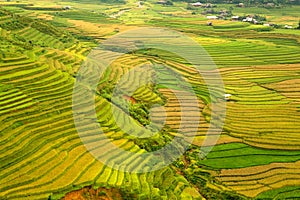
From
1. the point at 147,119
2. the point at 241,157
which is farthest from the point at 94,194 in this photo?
the point at 147,119

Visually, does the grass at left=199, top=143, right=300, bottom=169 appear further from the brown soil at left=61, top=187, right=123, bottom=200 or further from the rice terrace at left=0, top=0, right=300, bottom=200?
the brown soil at left=61, top=187, right=123, bottom=200

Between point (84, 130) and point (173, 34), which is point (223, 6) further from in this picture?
point (84, 130)

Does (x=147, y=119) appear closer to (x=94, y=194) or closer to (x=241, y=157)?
(x=241, y=157)

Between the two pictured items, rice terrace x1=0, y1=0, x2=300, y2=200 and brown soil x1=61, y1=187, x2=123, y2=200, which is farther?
rice terrace x1=0, y1=0, x2=300, y2=200

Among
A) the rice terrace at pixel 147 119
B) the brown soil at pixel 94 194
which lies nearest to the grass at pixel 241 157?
the rice terrace at pixel 147 119

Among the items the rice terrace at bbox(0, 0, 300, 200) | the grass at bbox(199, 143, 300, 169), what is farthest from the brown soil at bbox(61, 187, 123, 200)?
the grass at bbox(199, 143, 300, 169)

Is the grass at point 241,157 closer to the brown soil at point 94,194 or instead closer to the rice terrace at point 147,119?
the rice terrace at point 147,119

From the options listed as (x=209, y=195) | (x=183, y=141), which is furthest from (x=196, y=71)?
(x=209, y=195)
